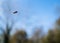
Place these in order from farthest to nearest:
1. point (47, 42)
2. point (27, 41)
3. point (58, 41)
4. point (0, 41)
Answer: point (27, 41) → point (0, 41) → point (47, 42) → point (58, 41)

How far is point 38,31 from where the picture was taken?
30891 mm

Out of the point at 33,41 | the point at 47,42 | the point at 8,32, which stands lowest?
the point at 33,41

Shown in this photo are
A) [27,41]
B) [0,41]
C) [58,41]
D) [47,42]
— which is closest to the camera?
[58,41]

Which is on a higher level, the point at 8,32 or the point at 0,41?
the point at 8,32

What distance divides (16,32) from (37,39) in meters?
4.17

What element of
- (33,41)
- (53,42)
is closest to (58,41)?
(53,42)

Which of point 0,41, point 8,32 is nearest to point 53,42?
point 8,32

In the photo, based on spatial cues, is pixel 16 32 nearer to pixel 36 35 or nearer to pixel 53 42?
pixel 36 35

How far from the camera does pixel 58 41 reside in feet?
78.2

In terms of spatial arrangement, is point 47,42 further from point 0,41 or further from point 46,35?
point 0,41

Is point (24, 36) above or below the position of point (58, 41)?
below

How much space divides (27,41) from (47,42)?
5.40m

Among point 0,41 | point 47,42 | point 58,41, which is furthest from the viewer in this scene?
point 0,41

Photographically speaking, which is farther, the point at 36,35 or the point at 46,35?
the point at 36,35
